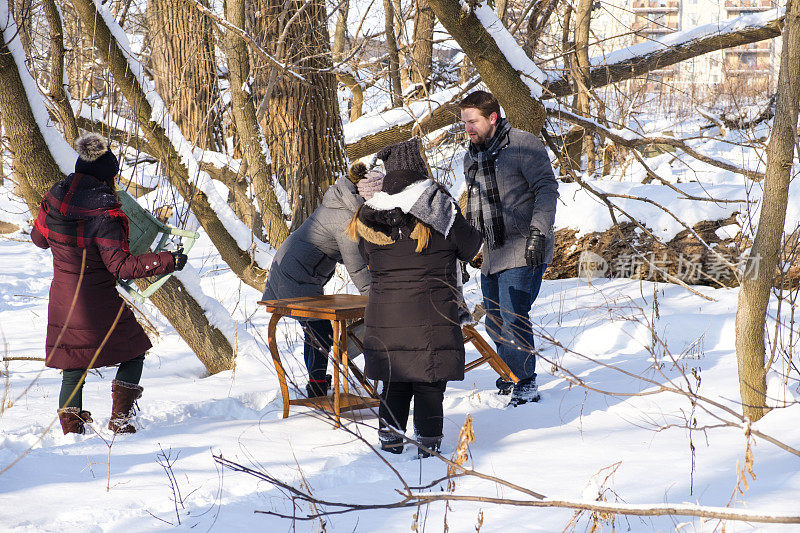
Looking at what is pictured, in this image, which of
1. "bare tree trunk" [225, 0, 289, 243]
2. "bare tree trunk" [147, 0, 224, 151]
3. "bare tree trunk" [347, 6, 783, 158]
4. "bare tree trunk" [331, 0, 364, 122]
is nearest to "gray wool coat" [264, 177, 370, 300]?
"bare tree trunk" [225, 0, 289, 243]

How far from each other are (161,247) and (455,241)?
1.76m

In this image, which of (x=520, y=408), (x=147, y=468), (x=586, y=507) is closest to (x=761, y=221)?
(x=520, y=408)

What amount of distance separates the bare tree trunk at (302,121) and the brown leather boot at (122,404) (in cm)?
243

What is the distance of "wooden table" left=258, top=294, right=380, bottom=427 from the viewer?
3.58 meters

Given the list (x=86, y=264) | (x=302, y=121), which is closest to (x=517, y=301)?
(x=86, y=264)

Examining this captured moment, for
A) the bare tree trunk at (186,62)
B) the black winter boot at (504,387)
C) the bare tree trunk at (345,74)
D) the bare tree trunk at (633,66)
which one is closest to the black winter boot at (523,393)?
the black winter boot at (504,387)

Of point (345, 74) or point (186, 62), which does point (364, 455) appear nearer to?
point (186, 62)

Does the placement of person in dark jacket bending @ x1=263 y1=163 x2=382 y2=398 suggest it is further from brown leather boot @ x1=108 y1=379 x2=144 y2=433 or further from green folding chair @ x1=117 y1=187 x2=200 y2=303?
brown leather boot @ x1=108 y1=379 x2=144 y2=433

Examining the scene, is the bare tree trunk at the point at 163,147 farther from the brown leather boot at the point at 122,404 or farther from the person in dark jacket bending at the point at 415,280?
the person in dark jacket bending at the point at 415,280

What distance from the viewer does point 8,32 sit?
166 inches

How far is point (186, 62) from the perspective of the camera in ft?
19.3

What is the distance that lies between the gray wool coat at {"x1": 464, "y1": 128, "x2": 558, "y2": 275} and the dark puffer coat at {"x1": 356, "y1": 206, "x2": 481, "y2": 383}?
2.92 feet

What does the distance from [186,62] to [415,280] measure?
371 centimetres

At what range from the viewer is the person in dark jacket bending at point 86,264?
3.38 meters
